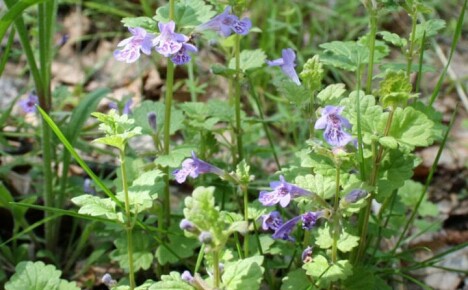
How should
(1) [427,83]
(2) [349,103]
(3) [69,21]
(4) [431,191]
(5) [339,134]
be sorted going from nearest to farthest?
(5) [339,134]
(2) [349,103]
(4) [431,191]
(1) [427,83]
(3) [69,21]

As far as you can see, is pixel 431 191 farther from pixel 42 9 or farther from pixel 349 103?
pixel 42 9

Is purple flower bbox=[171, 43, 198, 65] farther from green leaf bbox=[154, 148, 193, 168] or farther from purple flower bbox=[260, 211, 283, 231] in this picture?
purple flower bbox=[260, 211, 283, 231]

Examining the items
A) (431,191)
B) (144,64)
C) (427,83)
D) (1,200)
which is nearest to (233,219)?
(1,200)

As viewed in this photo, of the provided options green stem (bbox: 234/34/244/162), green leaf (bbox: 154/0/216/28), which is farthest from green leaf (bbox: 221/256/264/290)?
green stem (bbox: 234/34/244/162)

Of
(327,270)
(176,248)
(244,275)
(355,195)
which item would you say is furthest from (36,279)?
(355,195)

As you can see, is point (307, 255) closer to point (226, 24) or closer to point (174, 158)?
point (174, 158)

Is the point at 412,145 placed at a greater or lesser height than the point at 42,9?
lesser

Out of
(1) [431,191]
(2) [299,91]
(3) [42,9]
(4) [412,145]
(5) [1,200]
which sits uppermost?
(3) [42,9]
